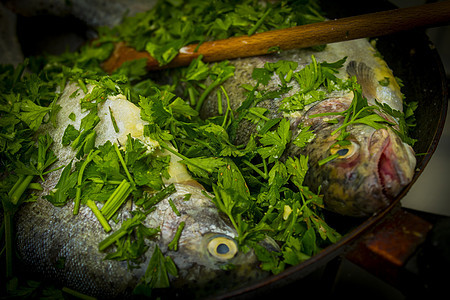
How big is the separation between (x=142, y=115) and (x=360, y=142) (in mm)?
1091

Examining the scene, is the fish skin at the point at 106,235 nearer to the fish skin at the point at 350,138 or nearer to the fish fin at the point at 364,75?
the fish skin at the point at 350,138

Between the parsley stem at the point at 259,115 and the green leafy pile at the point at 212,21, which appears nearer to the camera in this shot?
the parsley stem at the point at 259,115

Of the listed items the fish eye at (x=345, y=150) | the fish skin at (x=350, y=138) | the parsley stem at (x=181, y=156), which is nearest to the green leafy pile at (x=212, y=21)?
the fish skin at (x=350, y=138)

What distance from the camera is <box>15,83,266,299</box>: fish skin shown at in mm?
1377

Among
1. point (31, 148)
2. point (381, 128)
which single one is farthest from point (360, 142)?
point (31, 148)

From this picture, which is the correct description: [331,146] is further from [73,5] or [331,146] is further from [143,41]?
[73,5]

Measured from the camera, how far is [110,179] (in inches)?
62.3

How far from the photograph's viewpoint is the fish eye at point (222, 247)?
1.38 meters

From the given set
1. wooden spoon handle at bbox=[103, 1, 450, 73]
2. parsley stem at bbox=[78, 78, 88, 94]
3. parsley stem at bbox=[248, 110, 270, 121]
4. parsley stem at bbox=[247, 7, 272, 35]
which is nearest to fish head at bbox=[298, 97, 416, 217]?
parsley stem at bbox=[248, 110, 270, 121]

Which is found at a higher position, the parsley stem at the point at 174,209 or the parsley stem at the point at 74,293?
the parsley stem at the point at 174,209

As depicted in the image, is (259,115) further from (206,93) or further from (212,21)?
(212,21)

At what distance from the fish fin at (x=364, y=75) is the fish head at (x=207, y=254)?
44.5 inches

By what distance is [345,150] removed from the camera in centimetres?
150

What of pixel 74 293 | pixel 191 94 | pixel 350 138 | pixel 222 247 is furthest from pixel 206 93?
pixel 74 293
